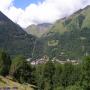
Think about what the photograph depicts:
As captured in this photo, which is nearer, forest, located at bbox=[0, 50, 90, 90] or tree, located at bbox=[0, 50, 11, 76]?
forest, located at bbox=[0, 50, 90, 90]

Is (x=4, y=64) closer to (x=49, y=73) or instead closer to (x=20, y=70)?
(x=20, y=70)

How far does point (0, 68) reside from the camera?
154 meters

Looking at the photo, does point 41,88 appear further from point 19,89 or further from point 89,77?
point 89,77

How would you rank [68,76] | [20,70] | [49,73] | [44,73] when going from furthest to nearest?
[20,70] → [49,73] → [68,76] → [44,73]

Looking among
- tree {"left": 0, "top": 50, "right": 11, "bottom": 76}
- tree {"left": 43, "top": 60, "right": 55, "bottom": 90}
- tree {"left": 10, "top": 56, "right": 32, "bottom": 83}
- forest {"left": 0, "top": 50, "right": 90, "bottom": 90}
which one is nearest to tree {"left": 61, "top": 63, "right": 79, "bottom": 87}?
forest {"left": 0, "top": 50, "right": 90, "bottom": 90}

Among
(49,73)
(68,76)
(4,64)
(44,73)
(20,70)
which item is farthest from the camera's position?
(20,70)

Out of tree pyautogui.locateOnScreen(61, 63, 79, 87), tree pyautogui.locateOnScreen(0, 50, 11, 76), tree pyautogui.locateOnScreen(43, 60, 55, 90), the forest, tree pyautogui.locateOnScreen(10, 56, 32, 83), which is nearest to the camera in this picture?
the forest

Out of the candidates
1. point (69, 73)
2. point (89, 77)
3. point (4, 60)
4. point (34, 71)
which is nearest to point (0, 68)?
point (4, 60)

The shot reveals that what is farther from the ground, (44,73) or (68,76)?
(44,73)

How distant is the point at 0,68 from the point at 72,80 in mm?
33112

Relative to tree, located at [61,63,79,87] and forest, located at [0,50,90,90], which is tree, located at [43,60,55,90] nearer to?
forest, located at [0,50,90,90]

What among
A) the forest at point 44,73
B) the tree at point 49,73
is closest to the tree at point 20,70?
the forest at point 44,73

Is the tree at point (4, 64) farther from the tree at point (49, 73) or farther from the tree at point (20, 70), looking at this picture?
the tree at point (49, 73)

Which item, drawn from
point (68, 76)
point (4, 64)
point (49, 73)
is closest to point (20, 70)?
point (4, 64)
